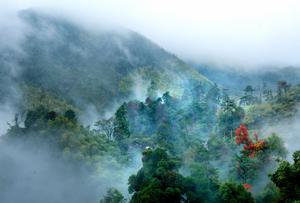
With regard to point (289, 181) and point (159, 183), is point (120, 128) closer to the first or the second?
point (159, 183)

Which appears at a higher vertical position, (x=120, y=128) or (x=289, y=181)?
(x=120, y=128)

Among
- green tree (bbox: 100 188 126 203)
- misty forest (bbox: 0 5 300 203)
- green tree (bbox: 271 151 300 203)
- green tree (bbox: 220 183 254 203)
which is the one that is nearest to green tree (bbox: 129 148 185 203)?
misty forest (bbox: 0 5 300 203)

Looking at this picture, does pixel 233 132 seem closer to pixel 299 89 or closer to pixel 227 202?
pixel 299 89

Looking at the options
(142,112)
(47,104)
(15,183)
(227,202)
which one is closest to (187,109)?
(142,112)

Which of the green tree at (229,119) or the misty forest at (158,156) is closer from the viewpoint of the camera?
the misty forest at (158,156)

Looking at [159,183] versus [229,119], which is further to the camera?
[229,119]

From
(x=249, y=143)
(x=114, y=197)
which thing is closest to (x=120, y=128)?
(x=249, y=143)

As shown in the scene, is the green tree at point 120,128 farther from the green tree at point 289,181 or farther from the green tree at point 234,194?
the green tree at point 289,181

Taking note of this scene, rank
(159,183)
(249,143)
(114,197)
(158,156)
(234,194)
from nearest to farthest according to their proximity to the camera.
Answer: (234,194)
(159,183)
(158,156)
(114,197)
(249,143)

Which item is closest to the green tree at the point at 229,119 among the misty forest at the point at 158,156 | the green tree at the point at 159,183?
the misty forest at the point at 158,156

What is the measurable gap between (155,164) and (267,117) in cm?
8193

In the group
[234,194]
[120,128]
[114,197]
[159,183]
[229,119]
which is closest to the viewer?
[234,194]

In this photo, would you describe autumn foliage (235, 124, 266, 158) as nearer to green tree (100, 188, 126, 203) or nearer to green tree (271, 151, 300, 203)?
green tree (100, 188, 126, 203)

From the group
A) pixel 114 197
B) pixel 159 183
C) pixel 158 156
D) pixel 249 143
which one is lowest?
pixel 159 183
